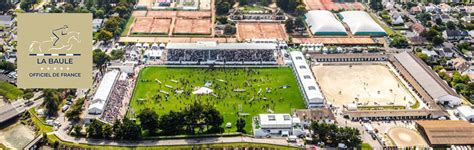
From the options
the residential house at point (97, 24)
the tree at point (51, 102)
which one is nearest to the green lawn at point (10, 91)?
the tree at point (51, 102)

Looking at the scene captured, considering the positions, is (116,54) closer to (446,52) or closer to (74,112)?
(74,112)

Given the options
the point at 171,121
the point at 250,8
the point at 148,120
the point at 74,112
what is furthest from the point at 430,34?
the point at 74,112

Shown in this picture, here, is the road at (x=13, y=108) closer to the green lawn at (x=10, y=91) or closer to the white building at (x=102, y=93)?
the green lawn at (x=10, y=91)

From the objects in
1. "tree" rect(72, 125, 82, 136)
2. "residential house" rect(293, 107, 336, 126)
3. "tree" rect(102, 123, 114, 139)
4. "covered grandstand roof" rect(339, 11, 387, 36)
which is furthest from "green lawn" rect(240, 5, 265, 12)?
"tree" rect(72, 125, 82, 136)

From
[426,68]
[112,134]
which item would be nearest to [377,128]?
[426,68]

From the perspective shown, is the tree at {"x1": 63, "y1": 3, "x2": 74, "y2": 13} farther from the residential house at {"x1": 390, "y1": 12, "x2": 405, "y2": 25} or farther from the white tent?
the residential house at {"x1": 390, "y1": 12, "x2": 405, "y2": 25}
